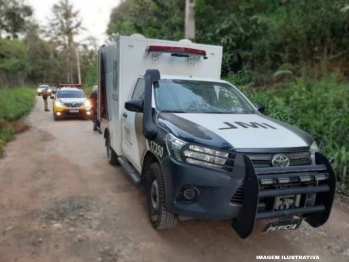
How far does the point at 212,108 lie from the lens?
4.39 m

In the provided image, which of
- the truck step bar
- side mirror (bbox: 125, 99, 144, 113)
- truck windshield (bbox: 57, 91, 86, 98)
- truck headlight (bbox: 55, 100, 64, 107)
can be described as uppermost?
side mirror (bbox: 125, 99, 144, 113)

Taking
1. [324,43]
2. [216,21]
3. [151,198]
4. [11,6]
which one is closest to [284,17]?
[324,43]

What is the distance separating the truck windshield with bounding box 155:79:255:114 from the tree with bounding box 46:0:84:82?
50.1 m

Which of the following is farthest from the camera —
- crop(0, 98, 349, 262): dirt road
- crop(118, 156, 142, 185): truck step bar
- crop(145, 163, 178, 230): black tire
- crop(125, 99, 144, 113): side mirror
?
crop(118, 156, 142, 185): truck step bar

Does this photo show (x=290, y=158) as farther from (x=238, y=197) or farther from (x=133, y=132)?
(x=133, y=132)

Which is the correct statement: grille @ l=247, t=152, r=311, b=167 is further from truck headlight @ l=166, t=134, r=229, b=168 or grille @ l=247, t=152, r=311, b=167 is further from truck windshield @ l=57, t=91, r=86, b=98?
truck windshield @ l=57, t=91, r=86, b=98

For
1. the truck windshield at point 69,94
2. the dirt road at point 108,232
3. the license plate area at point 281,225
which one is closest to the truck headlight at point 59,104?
the truck windshield at point 69,94

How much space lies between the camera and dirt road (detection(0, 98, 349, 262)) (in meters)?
3.42

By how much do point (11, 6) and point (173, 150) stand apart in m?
41.9

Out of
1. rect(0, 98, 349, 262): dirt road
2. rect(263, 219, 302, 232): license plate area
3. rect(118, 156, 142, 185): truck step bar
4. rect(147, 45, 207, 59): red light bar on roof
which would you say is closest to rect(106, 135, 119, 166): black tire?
rect(0, 98, 349, 262): dirt road

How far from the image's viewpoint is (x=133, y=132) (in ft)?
15.8

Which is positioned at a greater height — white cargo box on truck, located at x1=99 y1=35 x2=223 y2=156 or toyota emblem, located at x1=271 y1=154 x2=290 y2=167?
white cargo box on truck, located at x1=99 y1=35 x2=223 y2=156

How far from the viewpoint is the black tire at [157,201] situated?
11.8ft

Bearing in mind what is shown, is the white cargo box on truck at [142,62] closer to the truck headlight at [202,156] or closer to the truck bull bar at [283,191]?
the truck headlight at [202,156]
